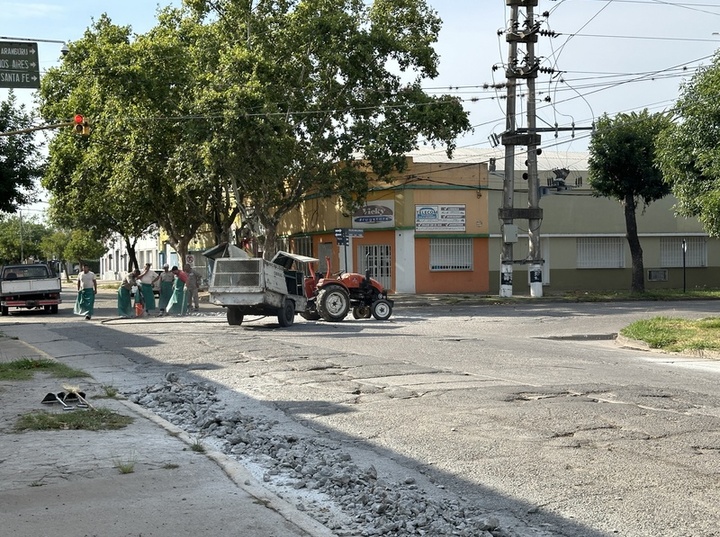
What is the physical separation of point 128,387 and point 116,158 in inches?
1300

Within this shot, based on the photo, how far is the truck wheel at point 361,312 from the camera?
92.1 ft

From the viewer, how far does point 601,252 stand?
155ft

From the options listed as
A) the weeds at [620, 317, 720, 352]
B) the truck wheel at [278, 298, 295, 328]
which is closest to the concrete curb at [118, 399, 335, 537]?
the weeds at [620, 317, 720, 352]

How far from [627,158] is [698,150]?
15282 mm

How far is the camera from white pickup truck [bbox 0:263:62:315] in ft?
116

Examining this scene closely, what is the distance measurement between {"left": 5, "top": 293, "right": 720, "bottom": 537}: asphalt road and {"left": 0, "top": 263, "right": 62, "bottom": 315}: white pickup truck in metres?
13.9

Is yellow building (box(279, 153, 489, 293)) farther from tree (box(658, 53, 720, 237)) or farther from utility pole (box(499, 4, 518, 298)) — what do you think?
tree (box(658, 53, 720, 237))

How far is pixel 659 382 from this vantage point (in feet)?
42.7

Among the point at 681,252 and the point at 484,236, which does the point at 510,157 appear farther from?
the point at 681,252

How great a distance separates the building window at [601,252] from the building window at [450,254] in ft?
20.9

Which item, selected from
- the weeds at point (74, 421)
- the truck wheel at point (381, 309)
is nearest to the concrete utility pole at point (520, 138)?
the truck wheel at point (381, 309)

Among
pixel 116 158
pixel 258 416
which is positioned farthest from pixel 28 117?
pixel 258 416

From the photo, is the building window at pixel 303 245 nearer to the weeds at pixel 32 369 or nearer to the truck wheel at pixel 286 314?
the truck wheel at pixel 286 314

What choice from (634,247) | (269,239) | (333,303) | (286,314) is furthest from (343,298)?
(634,247)
